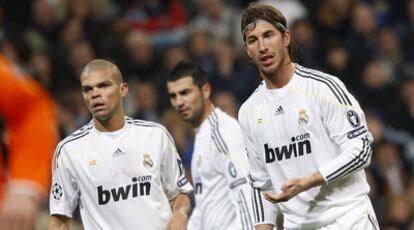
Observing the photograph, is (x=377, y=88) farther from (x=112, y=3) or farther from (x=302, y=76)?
(x=302, y=76)

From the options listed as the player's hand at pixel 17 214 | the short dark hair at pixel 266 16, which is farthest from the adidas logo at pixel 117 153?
the player's hand at pixel 17 214

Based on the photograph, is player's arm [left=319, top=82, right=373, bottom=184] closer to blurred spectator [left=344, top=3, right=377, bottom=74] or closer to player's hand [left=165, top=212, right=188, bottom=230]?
player's hand [left=165, top=212, right=188, bottom=230]

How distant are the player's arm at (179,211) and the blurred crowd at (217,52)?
11.3ft

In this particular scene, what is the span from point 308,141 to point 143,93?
19.0ft

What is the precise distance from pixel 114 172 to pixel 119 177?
5 cm

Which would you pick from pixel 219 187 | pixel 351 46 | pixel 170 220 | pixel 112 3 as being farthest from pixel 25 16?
pixel 170 220

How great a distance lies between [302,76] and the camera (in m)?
6.58

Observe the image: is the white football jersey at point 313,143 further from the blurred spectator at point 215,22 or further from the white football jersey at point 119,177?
the blurred spectator at point 215,22

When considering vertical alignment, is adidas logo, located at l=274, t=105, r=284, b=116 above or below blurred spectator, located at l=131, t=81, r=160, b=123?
below

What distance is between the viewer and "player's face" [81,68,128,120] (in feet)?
23.2

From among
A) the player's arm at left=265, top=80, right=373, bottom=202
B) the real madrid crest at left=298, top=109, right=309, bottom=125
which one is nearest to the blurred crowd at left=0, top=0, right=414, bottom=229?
the real madrid crest at left=298, top=109, right=309, bottom=125

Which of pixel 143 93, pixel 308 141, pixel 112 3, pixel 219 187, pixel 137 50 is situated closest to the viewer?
pixel 308 141

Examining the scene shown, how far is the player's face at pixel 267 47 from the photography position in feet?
21.4

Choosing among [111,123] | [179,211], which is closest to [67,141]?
[111,123]
